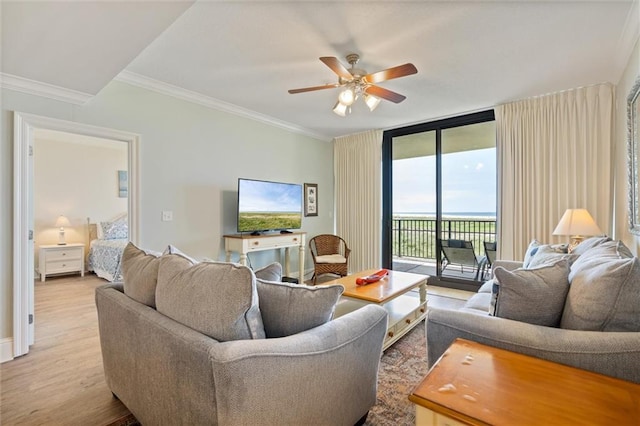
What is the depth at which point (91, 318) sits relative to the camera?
10.5ft

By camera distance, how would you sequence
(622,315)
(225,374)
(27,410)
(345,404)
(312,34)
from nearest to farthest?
(225,374), (622,315), (345,404), (27,410), (312,34)

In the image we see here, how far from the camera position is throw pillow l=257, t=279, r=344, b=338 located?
49.9 inches

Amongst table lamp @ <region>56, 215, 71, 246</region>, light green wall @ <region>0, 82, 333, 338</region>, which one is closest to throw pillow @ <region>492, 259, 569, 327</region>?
light green wall @ <region>0, 82, 333, 338</region>

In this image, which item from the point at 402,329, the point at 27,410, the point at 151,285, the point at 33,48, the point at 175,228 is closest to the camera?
the point at 151,285

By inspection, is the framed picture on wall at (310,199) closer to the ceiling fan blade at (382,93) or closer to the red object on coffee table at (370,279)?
the red object on coffee table at (370,279)

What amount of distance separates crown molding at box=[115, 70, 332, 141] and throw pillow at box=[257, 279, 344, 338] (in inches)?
111

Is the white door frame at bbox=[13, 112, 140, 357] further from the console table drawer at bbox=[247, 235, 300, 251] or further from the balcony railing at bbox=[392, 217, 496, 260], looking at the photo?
the balcony railing at bbox=[392, 217, 496, 260]

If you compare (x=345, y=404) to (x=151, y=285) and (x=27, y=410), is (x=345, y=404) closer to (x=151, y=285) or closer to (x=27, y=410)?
(x=151, y=285)

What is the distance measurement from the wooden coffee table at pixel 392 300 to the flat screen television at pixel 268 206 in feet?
4.96

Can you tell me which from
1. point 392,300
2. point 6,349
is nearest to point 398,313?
point 392,300

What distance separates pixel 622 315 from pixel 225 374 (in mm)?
1490

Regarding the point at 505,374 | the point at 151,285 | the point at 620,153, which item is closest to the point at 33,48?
the point at 151,285

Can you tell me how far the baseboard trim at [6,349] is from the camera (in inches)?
90.4

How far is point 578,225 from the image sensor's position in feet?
9.39
